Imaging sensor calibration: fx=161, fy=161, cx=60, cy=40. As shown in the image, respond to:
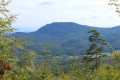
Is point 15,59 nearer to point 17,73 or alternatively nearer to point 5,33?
point 17,73

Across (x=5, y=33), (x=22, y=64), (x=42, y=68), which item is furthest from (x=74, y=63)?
(x=5, y=33)

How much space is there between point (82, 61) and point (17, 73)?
4.08 metres

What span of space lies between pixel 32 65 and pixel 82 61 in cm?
317

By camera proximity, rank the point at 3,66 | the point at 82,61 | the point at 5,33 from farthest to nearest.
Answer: the point at 82,61 → the point at 5,33 → the point at 3,66

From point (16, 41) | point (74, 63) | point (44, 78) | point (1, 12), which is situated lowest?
point (44, 78)

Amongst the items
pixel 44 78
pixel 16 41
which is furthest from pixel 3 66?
pixel 44 78

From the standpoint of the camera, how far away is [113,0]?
238 inches

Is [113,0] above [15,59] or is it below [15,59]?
above

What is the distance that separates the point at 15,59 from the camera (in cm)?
970

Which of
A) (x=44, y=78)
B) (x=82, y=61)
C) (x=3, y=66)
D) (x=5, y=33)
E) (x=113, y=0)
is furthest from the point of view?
(x=82, y=61)

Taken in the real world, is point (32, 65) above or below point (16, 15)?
below

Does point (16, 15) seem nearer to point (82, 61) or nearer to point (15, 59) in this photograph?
point (15, 59)

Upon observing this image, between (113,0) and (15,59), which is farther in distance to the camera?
(15,59)

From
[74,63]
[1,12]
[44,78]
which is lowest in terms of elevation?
[44,78]
